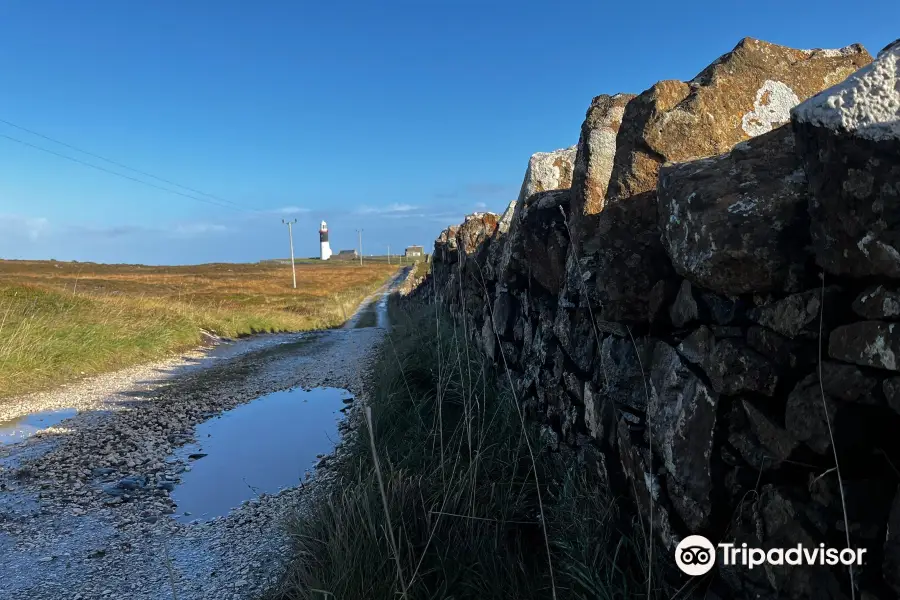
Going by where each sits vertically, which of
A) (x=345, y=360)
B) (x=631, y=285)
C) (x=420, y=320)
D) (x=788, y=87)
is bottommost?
(x=345, y=360)

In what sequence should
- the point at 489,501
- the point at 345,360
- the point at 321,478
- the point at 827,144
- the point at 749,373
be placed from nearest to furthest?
the point at 827,144 → the point at 749,373 → the point at 489,501 → the point at 321,478 → the point at 345,360

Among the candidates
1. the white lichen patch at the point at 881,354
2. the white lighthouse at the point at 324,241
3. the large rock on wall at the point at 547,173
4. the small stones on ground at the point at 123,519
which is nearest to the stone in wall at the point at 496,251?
the large rock on wall at the point at 547,173

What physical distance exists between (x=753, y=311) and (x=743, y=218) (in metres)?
0.32

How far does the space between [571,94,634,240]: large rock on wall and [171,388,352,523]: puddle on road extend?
3.67 metres

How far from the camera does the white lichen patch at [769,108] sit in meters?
2.76

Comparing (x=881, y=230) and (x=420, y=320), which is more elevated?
(x=881, y=230)

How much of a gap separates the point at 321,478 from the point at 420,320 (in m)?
6.05

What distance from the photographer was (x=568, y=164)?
5242 millimetres

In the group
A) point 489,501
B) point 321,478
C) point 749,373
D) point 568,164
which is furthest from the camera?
point 568,164

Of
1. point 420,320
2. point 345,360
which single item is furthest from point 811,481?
point 345,360

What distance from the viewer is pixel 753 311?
1934 mm

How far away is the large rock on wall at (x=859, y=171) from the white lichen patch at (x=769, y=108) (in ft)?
3.61

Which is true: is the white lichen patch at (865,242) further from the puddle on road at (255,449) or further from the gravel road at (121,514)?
the puddle on road at (255,449)

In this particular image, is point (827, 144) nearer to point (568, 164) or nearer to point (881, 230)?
point (881, 230)
